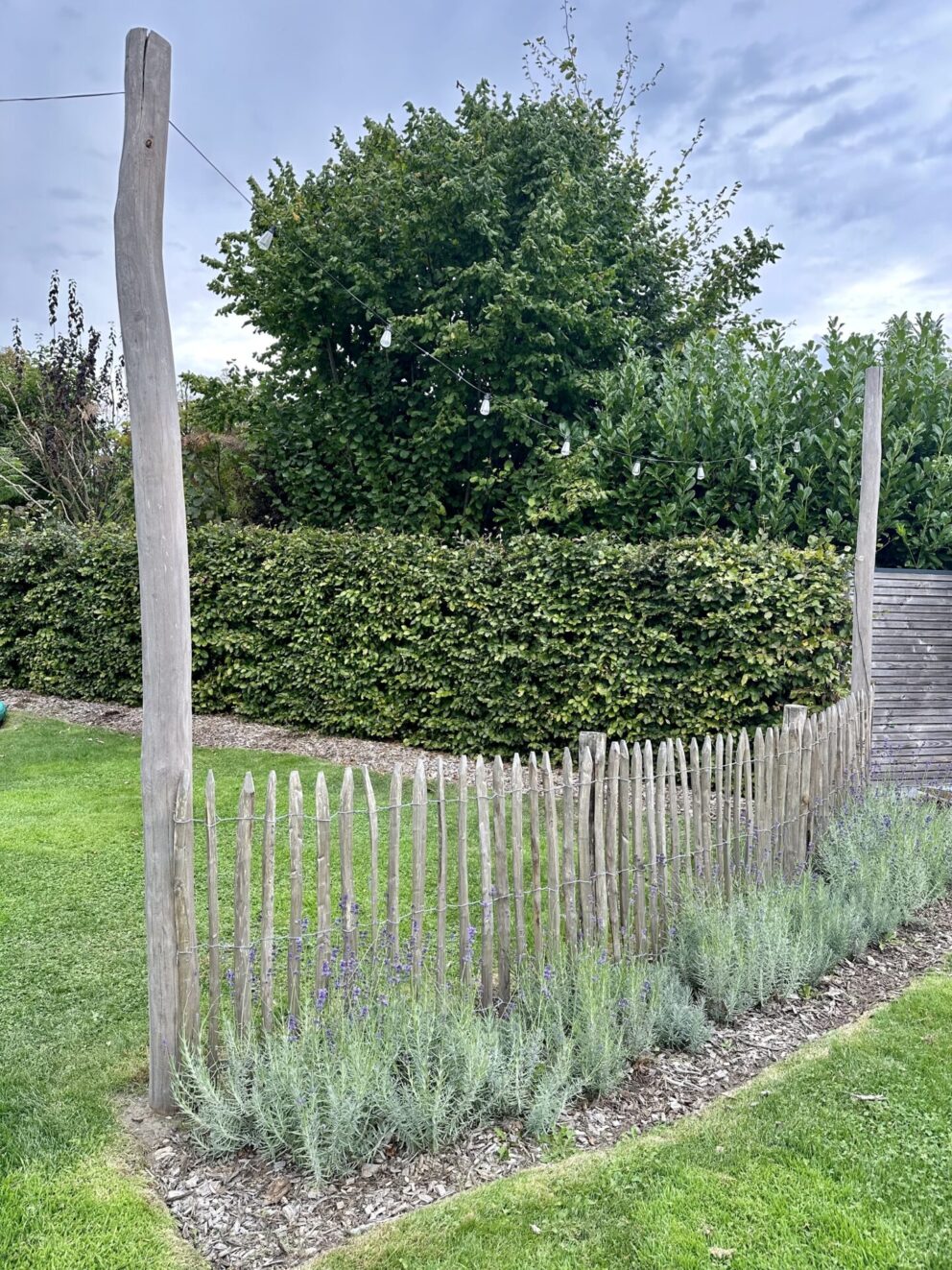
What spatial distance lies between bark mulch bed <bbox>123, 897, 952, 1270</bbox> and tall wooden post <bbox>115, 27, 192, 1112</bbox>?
402 mm

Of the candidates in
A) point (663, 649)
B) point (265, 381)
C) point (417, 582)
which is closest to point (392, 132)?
point (265, 381)

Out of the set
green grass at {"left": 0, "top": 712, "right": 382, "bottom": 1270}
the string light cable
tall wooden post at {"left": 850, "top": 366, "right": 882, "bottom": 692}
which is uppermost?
the string light cable

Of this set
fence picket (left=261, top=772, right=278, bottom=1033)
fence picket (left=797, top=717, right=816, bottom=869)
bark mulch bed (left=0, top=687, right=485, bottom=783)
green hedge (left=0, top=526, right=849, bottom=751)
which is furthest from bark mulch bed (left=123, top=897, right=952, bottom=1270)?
bark mulch bed (left=0, top=687, right=485, bottom=783)

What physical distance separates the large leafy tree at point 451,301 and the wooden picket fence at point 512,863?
5.30m

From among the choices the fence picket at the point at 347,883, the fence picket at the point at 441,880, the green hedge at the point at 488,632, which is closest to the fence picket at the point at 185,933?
the fence picket at the point at 347,883

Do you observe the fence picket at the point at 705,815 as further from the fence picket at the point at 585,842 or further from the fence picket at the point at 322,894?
the fence picket at the point at 322,894

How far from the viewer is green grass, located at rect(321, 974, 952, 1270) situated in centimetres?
226

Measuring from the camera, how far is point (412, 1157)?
2707mm

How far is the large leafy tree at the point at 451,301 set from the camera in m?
10.2

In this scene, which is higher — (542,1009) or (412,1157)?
(542,1009)

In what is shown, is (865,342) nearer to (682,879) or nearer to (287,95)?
(287,95)

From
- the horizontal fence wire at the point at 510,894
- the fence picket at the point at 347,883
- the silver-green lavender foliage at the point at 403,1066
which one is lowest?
the silver-green lavender foliage at the point at 403,1066

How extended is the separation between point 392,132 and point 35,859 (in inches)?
440

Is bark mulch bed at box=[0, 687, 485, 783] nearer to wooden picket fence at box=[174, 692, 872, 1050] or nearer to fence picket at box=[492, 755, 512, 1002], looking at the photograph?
wooden picket fence at box=[174, 692, 872, 1050]
